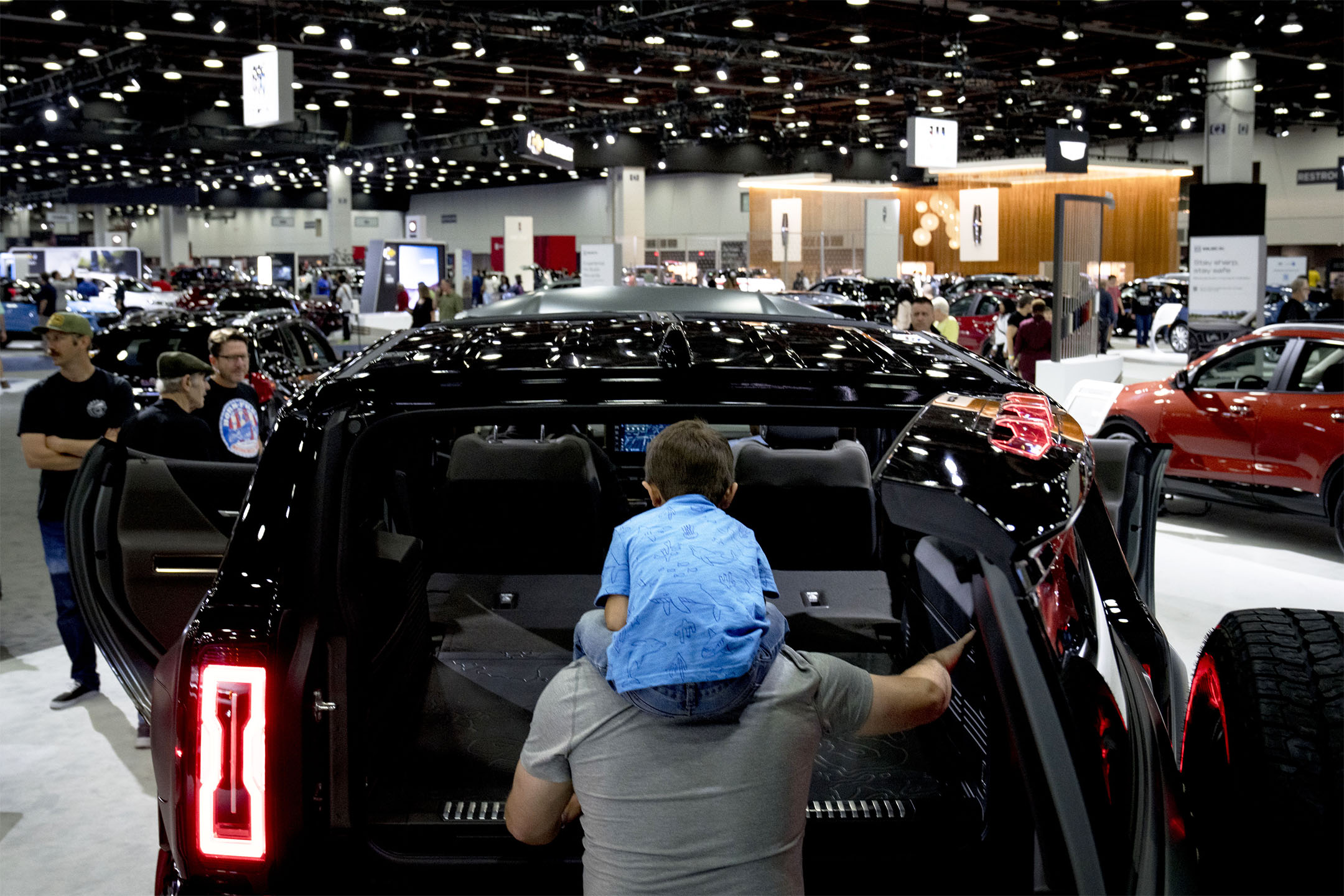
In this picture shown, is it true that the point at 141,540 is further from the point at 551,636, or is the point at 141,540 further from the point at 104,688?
the point at 104,688

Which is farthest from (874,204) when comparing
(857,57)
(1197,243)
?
(1197,243)

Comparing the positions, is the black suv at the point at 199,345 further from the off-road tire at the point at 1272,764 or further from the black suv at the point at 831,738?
the off-road tire at the point at 1272,764

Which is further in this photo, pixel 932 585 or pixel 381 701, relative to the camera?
pixel 932 585

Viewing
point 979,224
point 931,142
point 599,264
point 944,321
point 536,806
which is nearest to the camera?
point 536,806

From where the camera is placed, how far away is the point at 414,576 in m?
2.98

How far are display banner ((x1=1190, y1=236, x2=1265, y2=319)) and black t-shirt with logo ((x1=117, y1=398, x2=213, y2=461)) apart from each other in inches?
571

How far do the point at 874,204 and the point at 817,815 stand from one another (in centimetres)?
3079

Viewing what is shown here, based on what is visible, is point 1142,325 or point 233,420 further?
point 1142,325

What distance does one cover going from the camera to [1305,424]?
8.13 metres

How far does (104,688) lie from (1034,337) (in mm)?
11460

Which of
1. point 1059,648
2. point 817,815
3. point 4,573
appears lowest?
point 4,573

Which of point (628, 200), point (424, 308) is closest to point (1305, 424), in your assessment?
point (424, 308)

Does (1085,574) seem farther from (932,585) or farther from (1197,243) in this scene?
(1197,243)

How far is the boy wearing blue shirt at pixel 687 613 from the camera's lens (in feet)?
5.15
